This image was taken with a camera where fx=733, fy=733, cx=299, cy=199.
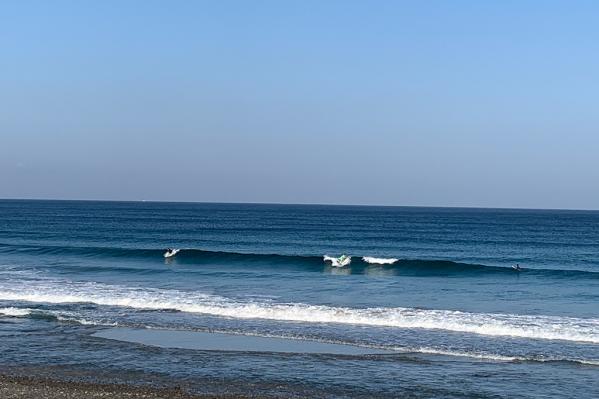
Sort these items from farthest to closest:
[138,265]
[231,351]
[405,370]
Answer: [138,265]
[231,351]
[405,370]

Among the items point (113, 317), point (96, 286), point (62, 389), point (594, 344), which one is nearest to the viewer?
point (62, 389)

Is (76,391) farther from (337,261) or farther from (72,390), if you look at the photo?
(337,261)

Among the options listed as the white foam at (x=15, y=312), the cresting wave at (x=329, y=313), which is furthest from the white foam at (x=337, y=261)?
the white foam at (x=15, y=312)

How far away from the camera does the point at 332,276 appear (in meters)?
38.8

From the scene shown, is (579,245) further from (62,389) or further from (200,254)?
(62,389)

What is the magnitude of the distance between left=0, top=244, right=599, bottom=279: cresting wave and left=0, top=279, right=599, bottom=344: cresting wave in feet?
49.1

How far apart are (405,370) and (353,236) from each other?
5875 centimetres

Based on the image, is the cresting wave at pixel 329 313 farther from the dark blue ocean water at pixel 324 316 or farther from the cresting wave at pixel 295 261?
the cresting wave at pixel 295 261

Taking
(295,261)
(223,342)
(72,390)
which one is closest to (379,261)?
(295,261)

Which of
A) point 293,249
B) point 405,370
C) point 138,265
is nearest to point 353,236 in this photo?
point 293,249

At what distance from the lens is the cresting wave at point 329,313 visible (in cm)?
2250

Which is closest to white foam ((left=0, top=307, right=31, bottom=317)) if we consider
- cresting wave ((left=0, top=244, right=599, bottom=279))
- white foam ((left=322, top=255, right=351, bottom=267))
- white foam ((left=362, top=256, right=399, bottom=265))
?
cresting wave ((left=0, top=244, right=599, bottom=279))

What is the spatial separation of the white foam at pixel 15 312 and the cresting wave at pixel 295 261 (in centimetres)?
1978

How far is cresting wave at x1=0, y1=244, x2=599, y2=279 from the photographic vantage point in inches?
1647
